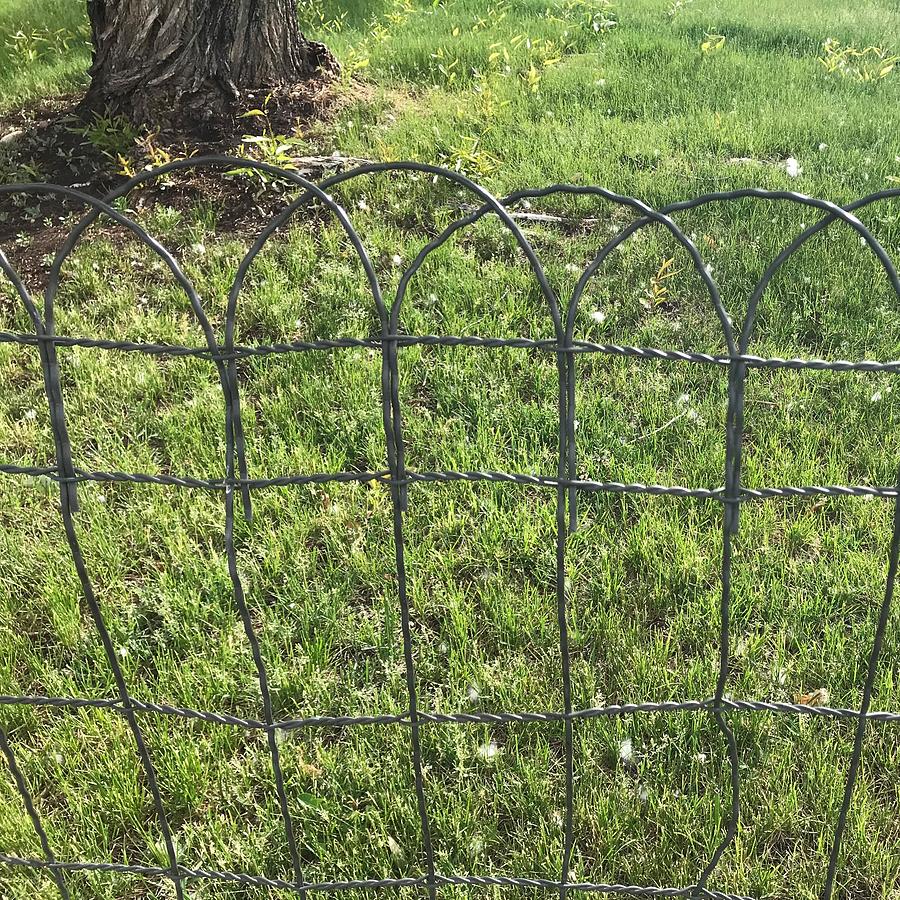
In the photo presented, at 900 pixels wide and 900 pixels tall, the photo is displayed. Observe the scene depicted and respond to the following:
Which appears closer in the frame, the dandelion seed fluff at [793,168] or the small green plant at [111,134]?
the dandelion seed fluff at [793,168]

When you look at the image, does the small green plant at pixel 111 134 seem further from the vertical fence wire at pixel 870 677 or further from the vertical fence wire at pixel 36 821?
the vertical fence wire at pixel 870 677

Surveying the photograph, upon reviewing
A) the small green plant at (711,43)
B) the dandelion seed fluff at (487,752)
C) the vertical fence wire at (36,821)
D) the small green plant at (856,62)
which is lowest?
the dandelion seed fluff at (487,752)

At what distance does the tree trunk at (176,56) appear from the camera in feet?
14.6

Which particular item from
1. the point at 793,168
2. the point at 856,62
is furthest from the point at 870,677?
the point at 856,62

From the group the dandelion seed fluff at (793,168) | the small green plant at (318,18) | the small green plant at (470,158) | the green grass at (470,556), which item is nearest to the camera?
the green grass at (470,556)

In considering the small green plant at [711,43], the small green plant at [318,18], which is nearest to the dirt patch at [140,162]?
the small green plant at [318,18]

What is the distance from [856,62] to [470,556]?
5100 mm

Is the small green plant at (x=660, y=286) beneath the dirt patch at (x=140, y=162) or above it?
beneath

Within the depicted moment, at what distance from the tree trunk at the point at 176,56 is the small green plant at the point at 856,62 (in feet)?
11.5

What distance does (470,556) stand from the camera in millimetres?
2512

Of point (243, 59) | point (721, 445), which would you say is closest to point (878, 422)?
point (721, 445)

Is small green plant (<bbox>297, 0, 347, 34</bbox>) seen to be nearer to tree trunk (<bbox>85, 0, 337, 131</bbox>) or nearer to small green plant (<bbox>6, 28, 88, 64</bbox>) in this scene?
small green plant (<bbox>6, 28, 88, 64</bbox>)

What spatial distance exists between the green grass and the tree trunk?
2.15 feet

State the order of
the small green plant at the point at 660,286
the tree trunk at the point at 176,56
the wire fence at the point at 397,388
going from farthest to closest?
the tree trunk at the point at 176,56 → the small green plant at the point at 660,286 → the wire fence at the point at 397,388
